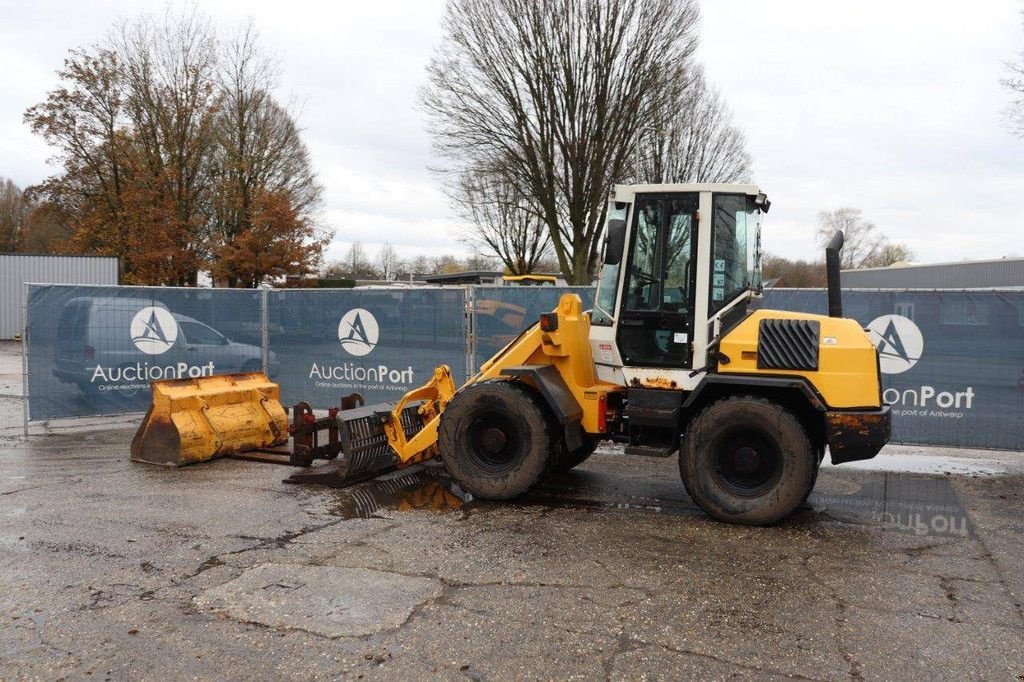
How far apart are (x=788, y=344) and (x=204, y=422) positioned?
6185 mm

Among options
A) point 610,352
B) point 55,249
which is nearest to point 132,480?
point 610,352

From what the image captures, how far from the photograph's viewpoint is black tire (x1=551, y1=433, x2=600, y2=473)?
758 cm

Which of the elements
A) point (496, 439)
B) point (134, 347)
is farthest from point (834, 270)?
point (134, 347)

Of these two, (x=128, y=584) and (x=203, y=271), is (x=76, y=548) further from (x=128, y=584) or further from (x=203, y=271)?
(x=203, y=271)

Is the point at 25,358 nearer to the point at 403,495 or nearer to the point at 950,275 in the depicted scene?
the point at 403,495

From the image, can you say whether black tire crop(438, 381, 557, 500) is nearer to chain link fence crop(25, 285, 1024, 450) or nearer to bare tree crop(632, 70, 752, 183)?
chain link fence crop(25, 285, 1024, 450)

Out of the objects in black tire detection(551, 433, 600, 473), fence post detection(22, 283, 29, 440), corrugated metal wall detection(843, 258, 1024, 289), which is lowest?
black tire detection(551, 433, 600, 473)

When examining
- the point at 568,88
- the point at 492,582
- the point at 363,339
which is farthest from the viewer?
the point at 568,88

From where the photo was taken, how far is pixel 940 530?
6.79 metres

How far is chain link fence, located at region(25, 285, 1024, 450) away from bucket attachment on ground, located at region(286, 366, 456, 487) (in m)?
3.19

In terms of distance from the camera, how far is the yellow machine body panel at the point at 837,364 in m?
6.56

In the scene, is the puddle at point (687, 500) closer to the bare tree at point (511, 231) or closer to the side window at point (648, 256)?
the side window at point (648, 256)

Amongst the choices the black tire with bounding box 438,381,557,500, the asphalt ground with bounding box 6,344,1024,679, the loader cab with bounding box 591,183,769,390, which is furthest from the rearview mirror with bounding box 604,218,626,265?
the asphalt ground with bounding box 6,344,1024,679

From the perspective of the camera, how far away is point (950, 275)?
139ft
